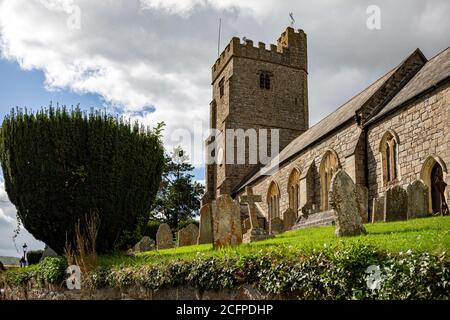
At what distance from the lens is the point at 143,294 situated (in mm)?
8750

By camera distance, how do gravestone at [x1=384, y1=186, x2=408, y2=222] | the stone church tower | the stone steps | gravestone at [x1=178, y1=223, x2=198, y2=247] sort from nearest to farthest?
gravestone at [x1=384, y1=186, x2=408, y2=222] → the stone steps → gravestone at [x1=178, y1=223, x2=198, y2=247] → the stone church tower

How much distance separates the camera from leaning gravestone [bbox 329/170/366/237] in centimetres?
1002

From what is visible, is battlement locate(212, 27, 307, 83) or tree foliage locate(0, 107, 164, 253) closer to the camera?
tree foliage locate(0, 107, 164, 253)

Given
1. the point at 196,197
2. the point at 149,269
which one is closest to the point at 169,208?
the point at 196,197

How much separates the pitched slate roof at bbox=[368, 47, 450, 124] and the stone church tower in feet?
54.5

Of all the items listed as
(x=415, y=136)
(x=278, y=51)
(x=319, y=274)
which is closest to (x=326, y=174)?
(x=415, y=136)

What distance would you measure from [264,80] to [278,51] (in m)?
2.85

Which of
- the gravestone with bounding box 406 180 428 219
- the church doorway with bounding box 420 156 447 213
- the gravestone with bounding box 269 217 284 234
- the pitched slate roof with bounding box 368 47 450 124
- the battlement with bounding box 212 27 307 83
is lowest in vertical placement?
the gravestone with bounding box 269 217 284 234

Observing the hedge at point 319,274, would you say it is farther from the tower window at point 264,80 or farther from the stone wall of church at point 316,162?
the tower window at point 264,80

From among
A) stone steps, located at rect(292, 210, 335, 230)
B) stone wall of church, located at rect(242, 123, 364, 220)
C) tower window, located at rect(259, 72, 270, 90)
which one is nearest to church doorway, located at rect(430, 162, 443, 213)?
stone steps, located at rect(292, 210, 335, 230)

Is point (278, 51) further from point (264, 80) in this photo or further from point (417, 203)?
point (417, 203)

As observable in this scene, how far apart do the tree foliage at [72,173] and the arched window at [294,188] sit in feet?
38.4

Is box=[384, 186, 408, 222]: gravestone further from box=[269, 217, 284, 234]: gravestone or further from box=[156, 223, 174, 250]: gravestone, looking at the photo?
box=[156, 223, 174, 250]: gravestone

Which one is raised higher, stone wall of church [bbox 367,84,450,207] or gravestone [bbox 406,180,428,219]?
stone wall of church [bbox 367,84,450,207]
